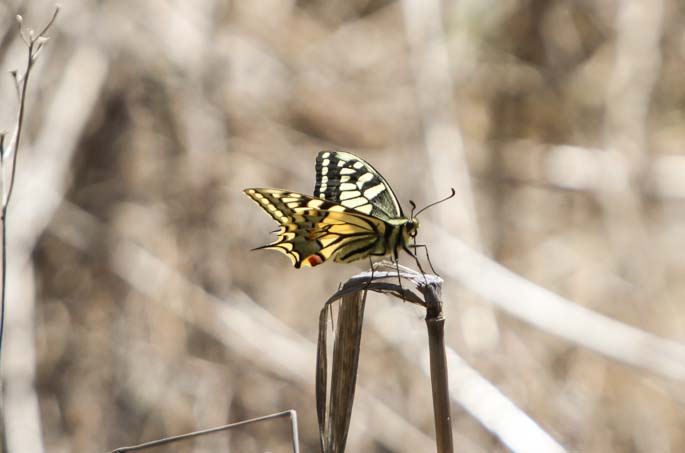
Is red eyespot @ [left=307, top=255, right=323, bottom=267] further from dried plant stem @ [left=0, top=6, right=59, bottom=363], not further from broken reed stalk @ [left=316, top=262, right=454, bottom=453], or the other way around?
dried plant stem @ [left=0, top=6, right=59, bottom=363]

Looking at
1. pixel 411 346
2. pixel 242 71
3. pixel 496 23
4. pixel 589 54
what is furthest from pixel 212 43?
pixel 589 54

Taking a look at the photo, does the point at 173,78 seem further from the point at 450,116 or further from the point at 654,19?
the point at 654,19

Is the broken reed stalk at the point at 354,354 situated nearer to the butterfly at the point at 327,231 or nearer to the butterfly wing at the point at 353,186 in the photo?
the butterfly at the point at 327,231

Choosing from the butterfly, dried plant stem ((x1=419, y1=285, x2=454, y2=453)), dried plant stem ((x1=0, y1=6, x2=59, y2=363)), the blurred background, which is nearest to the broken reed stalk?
dried plant stem ((x1=419, y1=285, x2=454, y2=453))

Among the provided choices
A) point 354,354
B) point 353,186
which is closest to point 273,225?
point 353,186

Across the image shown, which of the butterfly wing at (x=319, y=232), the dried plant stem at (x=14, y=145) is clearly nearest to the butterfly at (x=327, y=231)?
the butterfly wing at (x=319, y=232)

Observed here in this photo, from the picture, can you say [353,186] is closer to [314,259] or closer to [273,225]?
[314,259]
